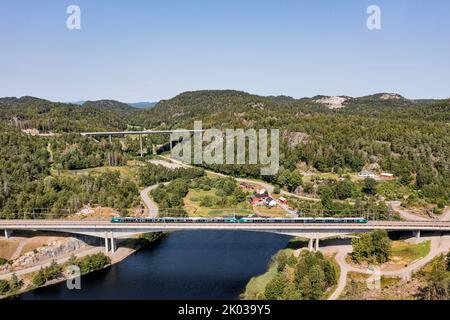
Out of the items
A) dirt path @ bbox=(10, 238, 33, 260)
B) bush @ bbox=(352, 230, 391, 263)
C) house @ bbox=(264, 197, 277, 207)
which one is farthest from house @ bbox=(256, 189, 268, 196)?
dirt path @ bbox=(10, 238, 33, 260)

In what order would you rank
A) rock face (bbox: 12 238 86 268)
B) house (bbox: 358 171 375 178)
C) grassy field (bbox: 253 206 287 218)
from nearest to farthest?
rock face (bbox: 12 238 86 268) < grassy field (bbox: 253 206 287 218) < house (bbox: 358 171 375 178)

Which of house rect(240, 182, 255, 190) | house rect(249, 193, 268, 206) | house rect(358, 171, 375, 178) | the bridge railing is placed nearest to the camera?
the bridge railing

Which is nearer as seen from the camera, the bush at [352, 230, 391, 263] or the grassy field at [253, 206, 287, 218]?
the bush at [352, 230, 391, 263]

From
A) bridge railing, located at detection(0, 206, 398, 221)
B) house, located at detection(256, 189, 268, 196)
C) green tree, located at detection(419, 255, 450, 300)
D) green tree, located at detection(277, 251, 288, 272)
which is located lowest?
green tree, located at detection(277, 251, 288, 272)

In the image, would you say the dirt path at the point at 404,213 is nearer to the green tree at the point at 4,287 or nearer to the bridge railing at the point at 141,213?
the bridge railing at the point at 141,213

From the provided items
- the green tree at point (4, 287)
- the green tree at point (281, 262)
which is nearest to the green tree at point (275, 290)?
the green tree at point (281, 262)

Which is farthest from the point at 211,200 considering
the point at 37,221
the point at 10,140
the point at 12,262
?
the point at 10,140

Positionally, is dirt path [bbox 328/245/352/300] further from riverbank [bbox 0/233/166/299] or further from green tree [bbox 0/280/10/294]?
green tree [bbox 0/280/10/294]
